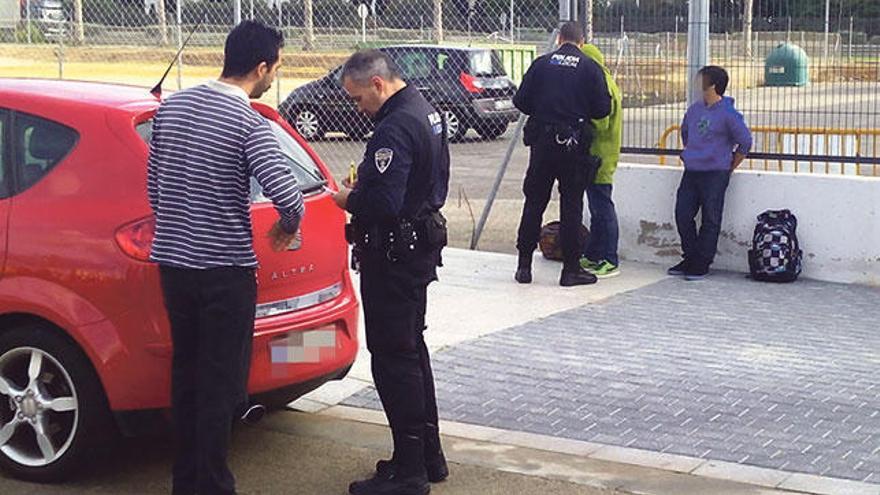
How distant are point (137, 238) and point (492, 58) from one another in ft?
52.6

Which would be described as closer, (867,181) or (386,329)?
(386,329)

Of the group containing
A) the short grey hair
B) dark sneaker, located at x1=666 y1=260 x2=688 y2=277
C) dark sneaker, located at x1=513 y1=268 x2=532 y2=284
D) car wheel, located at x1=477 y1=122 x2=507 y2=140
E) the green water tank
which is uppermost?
the short grey hair

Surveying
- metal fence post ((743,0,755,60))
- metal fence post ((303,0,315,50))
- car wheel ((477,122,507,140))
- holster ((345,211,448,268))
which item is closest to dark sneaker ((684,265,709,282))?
metal fence post ((743,0,755,60))

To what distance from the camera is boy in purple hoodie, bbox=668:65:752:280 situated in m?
10.5

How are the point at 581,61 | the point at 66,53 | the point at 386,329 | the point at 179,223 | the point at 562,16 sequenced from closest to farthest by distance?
the point at 179,223
the point at 386,329
the point at 581,61
the point at 562,16
the point at 66,53

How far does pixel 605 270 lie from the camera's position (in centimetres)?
1088

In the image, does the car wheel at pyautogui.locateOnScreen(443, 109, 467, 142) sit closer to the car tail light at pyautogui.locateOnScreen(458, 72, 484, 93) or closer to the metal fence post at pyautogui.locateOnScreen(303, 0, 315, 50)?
the car tail light at pyautogui.locateOnScreen(458, 72, 484, 93)

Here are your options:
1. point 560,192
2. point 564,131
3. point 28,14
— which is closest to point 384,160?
point 564,131

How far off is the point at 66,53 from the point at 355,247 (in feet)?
57.6

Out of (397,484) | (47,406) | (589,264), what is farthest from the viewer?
(589,264)

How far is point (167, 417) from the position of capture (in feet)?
19.0

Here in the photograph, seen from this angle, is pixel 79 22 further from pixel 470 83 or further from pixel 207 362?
pixel 207 362

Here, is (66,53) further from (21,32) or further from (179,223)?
(179,223)

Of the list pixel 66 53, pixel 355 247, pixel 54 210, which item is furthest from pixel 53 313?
pixel 66 53
